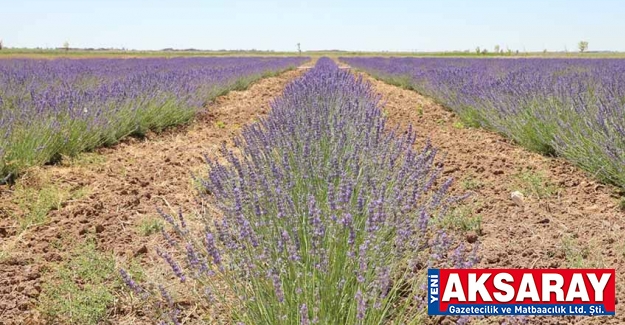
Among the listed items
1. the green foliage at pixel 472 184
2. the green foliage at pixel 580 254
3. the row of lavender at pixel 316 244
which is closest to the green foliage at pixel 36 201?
the row of lavender at pixel 316 244

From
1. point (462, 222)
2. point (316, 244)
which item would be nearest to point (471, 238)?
point (462, 222)

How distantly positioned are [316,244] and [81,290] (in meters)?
1.41

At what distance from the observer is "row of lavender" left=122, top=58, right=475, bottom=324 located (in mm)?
1656

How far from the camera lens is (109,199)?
3.73m

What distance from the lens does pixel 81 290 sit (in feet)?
7.82

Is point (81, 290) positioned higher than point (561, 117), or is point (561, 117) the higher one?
point (561, 117)

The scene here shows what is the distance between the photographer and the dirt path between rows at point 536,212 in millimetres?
2467

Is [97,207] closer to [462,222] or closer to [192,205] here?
[192,205]

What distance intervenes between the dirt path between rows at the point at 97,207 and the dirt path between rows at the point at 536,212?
1900 millimetres

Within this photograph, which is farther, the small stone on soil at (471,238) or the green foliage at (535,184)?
the green foliage at (535,184)

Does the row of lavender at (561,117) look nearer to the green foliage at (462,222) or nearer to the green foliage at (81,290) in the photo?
the green foliage at (462,222)

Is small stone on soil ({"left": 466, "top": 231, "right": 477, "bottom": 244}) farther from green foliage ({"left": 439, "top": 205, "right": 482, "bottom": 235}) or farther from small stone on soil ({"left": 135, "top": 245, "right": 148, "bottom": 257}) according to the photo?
small stone on soil ({"left": 135, "top": 245, "right": 148, "bottom": 257})

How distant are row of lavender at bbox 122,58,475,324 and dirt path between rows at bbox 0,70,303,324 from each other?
0.52m

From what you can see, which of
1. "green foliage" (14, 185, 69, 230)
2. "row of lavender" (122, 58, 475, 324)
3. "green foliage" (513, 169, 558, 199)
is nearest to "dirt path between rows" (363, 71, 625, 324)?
"green foliage" (513, 169, 558, 199)
